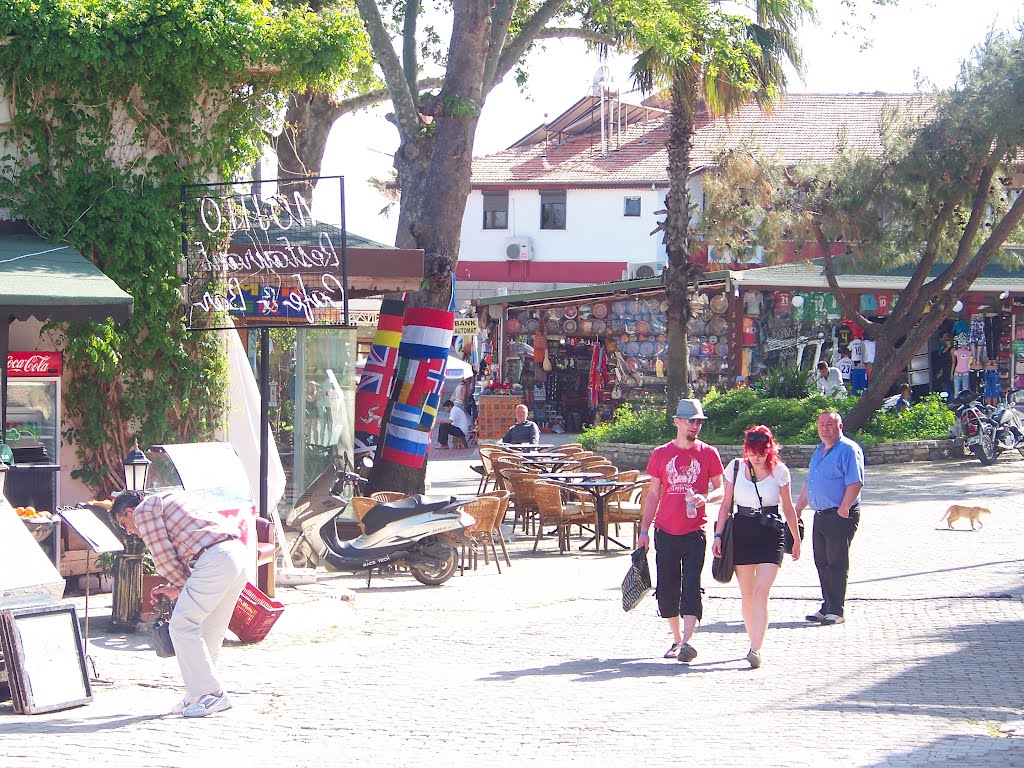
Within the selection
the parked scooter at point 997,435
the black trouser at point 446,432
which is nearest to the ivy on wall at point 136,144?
the parked scooter at point 997,435

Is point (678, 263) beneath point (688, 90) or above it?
beneath

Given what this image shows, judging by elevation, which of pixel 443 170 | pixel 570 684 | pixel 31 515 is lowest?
pixel 570 684

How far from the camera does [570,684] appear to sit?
814 cm

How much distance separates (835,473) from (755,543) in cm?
183

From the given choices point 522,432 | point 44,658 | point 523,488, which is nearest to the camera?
point 44,658

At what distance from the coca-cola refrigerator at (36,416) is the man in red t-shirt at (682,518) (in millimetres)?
5368

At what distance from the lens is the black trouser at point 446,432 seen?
30453 mm

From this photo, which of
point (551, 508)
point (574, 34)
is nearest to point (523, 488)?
point (551, 508)

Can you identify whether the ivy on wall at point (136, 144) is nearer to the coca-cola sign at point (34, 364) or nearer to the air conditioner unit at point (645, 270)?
the coca-cola sign at point (34, 364)

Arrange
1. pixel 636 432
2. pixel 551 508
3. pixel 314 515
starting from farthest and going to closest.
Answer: pixel 636 432, pixel 551 508, pixel 314 515

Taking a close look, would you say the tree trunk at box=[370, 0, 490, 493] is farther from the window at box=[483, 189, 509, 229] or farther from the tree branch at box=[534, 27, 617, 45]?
the window at box=[483, 189, 509, 229]

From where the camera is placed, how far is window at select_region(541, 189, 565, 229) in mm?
46594

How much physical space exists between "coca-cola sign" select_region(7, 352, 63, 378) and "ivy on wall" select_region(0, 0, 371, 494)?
0.55 feet

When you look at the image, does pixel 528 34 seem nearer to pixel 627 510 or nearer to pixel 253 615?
pixel 627 510
